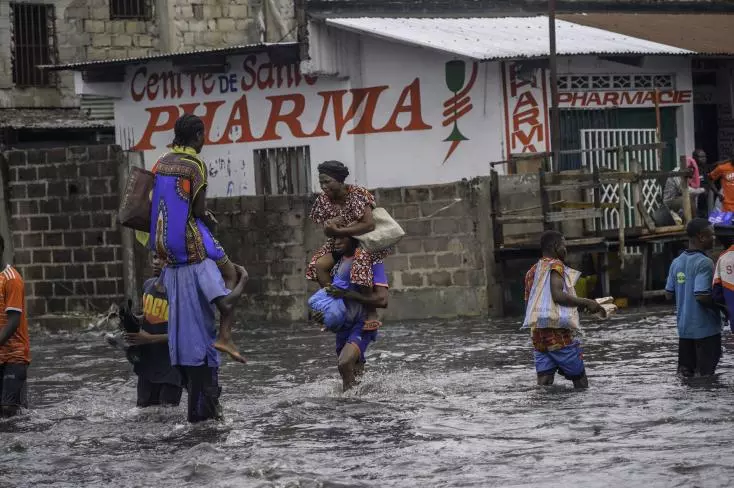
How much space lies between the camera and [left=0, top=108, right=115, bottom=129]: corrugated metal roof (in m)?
30.9

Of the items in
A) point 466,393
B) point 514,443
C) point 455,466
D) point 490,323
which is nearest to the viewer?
point 455,466

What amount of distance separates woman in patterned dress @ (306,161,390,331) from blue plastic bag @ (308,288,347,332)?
0.18 metres

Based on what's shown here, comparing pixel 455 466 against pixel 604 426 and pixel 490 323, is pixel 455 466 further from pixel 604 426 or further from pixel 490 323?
pixel 490 323

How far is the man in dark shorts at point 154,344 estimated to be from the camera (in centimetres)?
970

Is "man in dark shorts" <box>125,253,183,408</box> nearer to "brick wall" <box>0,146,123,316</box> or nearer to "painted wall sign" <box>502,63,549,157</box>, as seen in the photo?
"brick wall" <box>0,146,123,316</box>

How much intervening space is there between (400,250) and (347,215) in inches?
285

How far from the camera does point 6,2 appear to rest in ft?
107

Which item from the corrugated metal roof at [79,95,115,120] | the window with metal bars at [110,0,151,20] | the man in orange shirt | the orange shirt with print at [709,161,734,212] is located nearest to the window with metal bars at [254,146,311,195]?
the orange shirt with print at [709,161,734,212]

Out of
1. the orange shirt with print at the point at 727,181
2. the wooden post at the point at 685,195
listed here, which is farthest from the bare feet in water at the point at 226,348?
the orange shirt with print at the point at 727,181

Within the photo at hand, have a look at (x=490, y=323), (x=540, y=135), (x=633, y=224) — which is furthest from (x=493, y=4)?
(x=490, y=323)

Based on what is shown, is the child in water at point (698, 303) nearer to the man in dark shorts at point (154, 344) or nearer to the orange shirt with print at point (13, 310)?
the man in dark shorts at point (154, 344)

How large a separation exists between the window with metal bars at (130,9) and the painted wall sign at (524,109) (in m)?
14.6

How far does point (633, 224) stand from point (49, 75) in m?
16.5

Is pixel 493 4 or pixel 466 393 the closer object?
pixel 466 393
